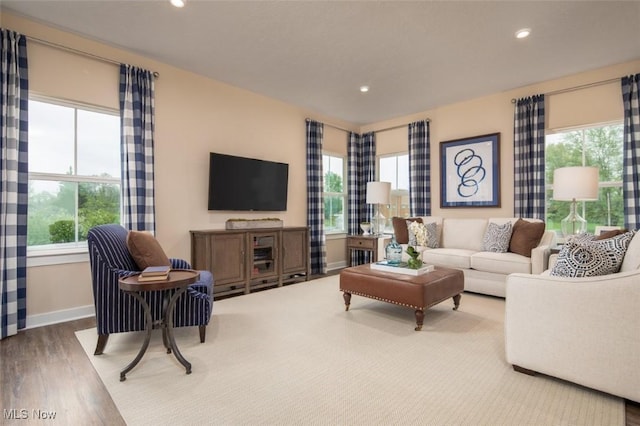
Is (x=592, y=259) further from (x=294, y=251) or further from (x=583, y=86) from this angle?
(x=294, y=251)

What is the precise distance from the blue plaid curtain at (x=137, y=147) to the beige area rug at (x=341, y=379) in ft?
4.06

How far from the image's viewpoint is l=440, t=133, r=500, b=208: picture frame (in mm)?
4652

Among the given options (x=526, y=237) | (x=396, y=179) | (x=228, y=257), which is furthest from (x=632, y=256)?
(x=396, y=179)

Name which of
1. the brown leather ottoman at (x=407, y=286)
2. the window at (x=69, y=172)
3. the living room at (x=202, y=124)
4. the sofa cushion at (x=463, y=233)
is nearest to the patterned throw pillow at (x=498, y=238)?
the sofa cushion at (x=463, y=233)

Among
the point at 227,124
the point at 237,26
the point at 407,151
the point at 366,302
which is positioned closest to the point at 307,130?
the point at 227,124

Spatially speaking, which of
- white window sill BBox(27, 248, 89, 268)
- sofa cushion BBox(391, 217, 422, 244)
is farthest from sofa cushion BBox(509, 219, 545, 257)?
white window sill BBox(27, 248, 89, 268)

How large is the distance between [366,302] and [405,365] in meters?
1.50

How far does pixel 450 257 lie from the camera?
4.09 metres

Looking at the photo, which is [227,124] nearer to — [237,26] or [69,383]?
[237,26]

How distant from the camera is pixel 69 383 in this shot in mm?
1945

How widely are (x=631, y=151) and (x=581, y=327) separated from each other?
2.99 metres

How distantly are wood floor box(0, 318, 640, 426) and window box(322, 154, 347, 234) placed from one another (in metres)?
4.16

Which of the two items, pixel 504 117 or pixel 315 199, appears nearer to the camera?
pixel 504 117

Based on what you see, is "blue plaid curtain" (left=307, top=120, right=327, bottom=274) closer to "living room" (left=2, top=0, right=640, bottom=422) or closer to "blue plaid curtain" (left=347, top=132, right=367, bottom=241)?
"living room" (left=2, top=0, right=640, bottom=422)
